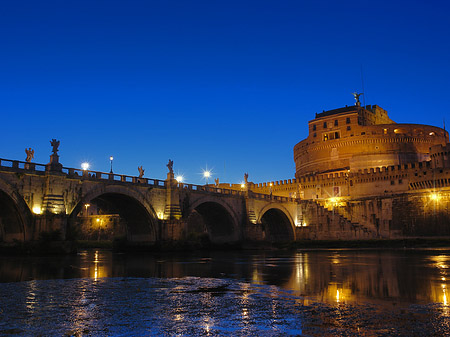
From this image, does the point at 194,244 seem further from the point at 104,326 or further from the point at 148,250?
the point at 104,326

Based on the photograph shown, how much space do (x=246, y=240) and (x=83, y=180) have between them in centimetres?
2496

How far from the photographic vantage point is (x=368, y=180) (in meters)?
68.5

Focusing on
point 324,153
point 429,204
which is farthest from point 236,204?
point 324,153

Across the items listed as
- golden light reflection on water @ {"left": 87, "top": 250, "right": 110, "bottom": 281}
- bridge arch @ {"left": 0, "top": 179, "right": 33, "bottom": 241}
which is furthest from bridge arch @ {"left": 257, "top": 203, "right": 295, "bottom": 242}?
golden light reflection on water @ {"left": 87, "top": 250, "right": 110, "bottom": 281}

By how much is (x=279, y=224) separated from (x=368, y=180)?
16925 millimetres

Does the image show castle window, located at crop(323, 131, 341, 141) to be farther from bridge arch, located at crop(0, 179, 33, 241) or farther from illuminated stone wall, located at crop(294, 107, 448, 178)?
bridge arch, located at crop(0, 179, 33, 241)

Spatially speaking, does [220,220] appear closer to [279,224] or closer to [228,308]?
[279,224]

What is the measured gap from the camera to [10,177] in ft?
97.7

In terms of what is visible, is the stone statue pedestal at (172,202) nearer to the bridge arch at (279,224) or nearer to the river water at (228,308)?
the bridge arch at (279,224)

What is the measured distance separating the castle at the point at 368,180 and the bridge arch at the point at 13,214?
43.6 meters

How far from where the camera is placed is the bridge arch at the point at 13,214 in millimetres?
29594

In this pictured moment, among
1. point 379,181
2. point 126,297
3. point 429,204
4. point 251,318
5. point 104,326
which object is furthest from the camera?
point 379,181

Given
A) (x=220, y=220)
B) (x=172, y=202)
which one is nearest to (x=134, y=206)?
(x=172, y=202)

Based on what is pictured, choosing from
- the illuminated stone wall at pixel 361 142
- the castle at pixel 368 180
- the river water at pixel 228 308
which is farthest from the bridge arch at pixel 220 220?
the river water at pixel 228 308
